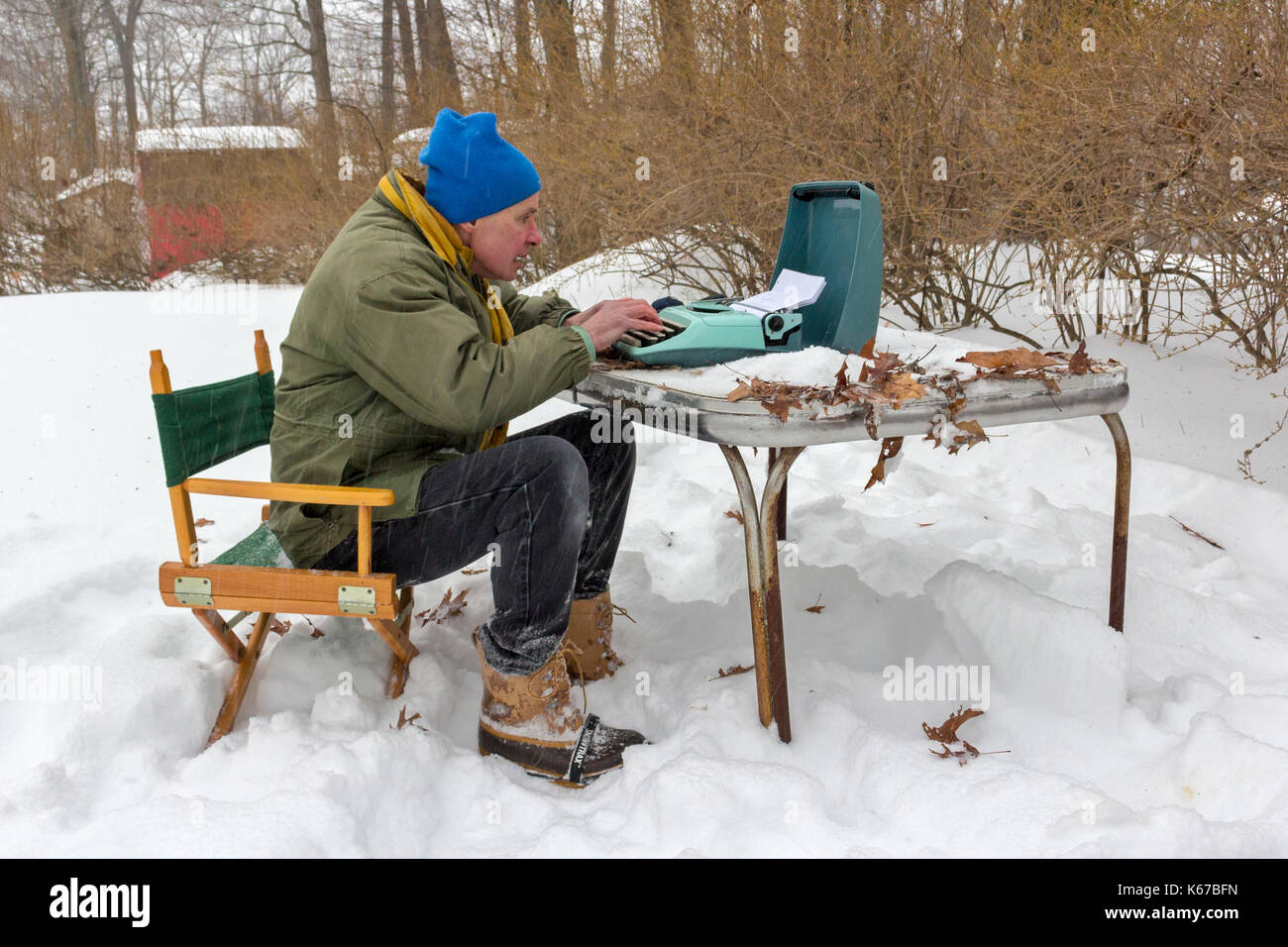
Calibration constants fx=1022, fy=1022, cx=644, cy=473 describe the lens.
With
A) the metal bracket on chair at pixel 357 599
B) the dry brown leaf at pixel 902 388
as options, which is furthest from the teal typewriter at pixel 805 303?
the metal bracket on chair at pixel 357 599

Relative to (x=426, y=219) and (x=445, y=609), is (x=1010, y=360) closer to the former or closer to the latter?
(x=426, y=219)

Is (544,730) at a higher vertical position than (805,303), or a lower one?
lower

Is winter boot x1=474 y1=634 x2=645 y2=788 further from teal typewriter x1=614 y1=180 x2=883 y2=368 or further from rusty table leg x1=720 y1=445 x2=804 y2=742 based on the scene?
teal typewriter x1=614 y1=180 x2=883 y2=368

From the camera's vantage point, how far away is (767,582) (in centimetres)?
219

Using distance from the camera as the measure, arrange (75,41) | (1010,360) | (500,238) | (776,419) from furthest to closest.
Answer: (75,41) → (500,238) → (1010,360) → (776,419)

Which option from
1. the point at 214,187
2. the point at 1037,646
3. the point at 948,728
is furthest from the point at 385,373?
the point at 214,187

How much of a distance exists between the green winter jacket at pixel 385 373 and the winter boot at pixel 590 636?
1.89ft

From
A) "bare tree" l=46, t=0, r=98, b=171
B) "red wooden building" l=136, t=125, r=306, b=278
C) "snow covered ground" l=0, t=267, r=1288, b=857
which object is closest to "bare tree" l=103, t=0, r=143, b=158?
"bare tree" l=46, t=0, r=98, b=171

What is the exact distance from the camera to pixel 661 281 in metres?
6.46

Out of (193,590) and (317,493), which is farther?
(193,590)

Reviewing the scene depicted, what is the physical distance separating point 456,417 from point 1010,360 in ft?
3.97

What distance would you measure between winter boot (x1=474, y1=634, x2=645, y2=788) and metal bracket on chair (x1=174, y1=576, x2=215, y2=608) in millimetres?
617

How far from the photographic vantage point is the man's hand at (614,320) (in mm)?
2260

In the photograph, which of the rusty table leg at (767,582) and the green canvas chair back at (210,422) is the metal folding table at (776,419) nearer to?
the rusty table leg at (767,582)
